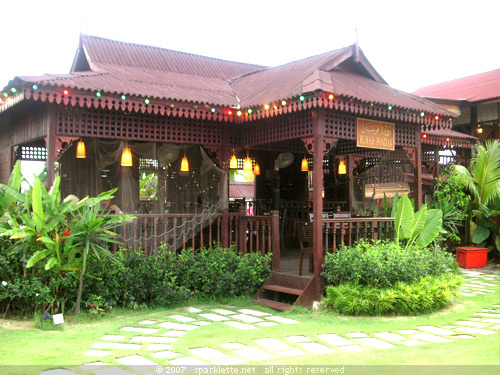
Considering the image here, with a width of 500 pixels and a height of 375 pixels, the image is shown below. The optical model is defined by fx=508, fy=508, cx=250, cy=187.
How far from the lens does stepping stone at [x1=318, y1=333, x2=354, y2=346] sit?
5.94 metres

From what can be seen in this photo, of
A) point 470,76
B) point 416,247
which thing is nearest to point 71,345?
point 416,247

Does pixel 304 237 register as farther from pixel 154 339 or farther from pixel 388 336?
pixel 154 339

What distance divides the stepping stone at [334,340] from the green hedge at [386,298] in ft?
3.94

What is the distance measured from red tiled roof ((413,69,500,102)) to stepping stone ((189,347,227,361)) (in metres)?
12.1

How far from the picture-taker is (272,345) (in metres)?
5.80

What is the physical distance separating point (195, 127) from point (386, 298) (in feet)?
14.7

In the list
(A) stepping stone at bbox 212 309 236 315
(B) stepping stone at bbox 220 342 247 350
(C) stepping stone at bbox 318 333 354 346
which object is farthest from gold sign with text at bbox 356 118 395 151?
(B) stepping stone at bbox 220 342 247 350

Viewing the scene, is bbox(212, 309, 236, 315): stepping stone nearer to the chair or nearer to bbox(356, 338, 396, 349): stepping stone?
the chair

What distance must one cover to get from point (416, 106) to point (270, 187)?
474 centimetres

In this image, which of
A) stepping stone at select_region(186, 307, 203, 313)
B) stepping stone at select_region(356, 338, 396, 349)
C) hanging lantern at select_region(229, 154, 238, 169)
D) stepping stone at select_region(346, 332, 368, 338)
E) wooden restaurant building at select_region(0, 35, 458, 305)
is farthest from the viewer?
hanging lantern at select_region(229, 154, 238, 169)

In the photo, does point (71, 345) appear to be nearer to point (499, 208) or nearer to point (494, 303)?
Answer: point (494, 303)

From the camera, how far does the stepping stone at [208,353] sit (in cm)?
530

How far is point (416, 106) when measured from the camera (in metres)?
9.10

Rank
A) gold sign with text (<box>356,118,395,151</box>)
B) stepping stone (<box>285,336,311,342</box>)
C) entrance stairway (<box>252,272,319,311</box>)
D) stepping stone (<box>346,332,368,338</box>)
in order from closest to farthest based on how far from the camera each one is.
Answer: stepping stone (<box>285,336,311,342</box>) < stepping stone (<box>346,332,368,338</box>) < entrance stairway (<box>252,272,319,311</box>) < gold sign with text (<box>356,118,395,151</box>)
